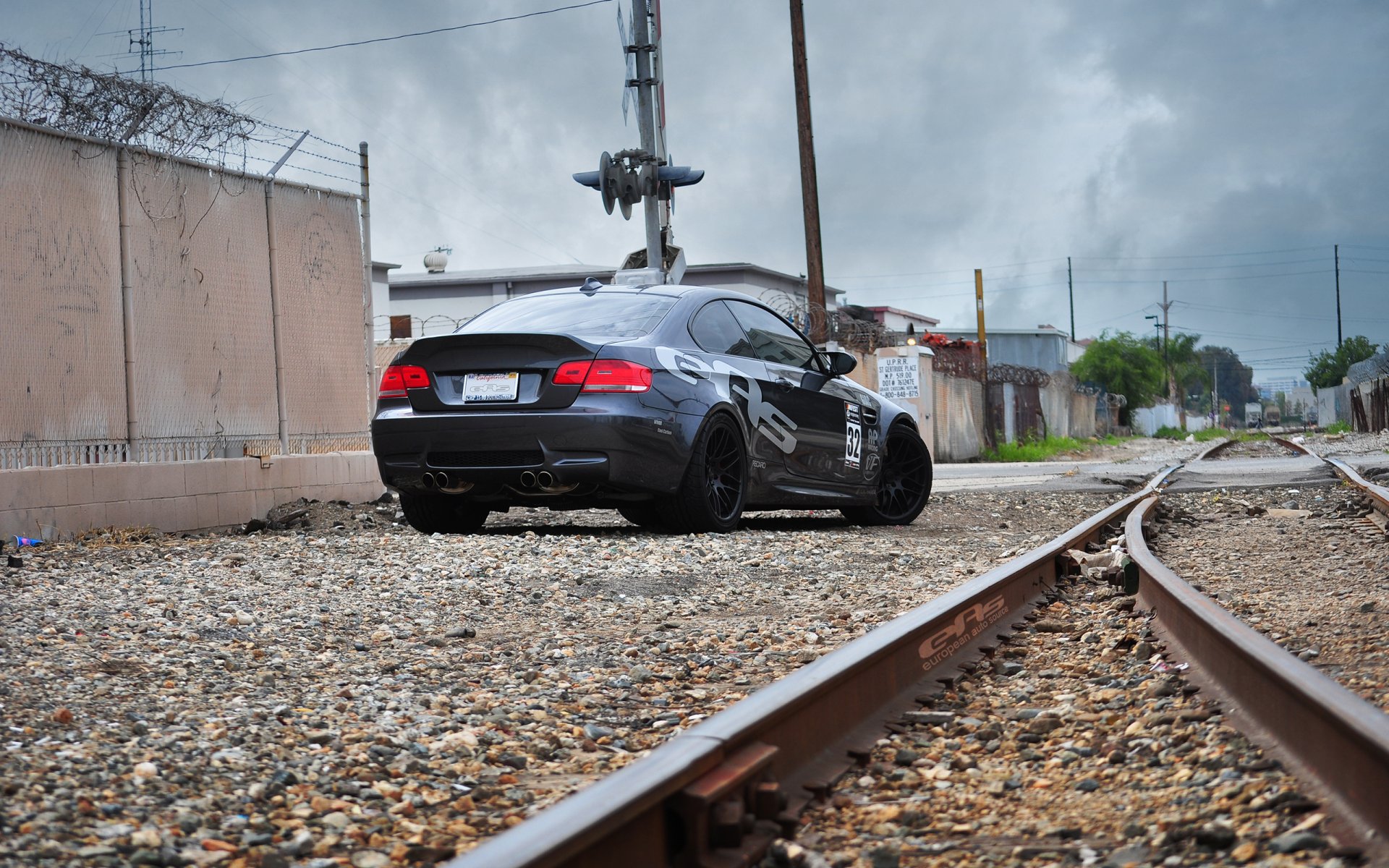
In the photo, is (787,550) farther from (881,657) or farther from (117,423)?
(117,423)

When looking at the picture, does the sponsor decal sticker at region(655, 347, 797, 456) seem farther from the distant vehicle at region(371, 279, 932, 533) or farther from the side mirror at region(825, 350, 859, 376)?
the side mirror at region(825, 350, 859, 376)

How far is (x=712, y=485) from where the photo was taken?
7840 millimetres

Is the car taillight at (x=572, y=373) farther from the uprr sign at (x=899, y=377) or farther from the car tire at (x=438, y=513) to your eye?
the uprr sign at (x=899, y=377)

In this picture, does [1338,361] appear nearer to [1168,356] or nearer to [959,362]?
[1168,356]

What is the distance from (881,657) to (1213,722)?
80 cm

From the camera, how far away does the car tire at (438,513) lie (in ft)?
26.7

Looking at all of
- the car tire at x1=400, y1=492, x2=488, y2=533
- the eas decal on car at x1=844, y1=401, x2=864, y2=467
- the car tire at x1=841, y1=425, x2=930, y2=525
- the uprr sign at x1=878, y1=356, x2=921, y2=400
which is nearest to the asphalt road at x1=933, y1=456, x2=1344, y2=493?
the uprr sign at x1=878, y1=356, x2=921, y2=400

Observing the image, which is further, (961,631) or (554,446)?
(554,446)

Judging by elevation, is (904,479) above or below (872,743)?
above

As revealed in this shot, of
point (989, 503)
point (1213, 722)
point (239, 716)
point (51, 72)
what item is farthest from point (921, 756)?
point (989, 503)

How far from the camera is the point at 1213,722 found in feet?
10.3

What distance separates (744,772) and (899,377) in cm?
2345

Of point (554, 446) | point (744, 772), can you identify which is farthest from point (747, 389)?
point (744, 772)

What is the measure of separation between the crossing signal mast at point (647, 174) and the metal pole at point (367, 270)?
9.25 feet
